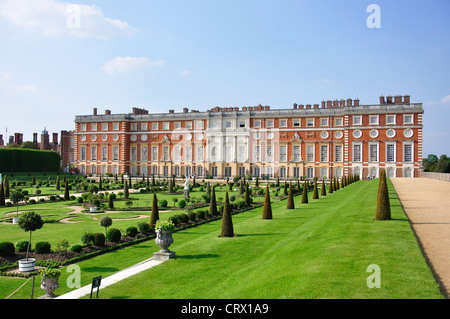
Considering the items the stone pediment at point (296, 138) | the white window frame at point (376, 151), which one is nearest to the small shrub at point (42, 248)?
the white window frame at point (376, 151)

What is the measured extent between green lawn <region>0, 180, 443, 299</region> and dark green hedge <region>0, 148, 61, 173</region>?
5302cm

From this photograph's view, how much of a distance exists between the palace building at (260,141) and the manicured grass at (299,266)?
39.4m

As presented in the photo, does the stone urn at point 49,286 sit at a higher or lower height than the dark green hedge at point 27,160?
lower

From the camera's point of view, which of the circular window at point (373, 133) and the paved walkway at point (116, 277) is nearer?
the paved walkway at point (116, 277)

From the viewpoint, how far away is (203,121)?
6175 cm

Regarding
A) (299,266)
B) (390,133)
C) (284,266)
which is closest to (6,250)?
(284,266)

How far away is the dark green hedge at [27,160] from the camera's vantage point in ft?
193

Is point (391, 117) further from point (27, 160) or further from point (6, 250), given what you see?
point (27, 160)

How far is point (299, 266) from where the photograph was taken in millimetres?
9156

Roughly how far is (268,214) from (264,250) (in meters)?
6.58

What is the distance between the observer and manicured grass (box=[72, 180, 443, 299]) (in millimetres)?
7359

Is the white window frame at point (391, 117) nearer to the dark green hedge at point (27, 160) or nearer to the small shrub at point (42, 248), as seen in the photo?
the small shrub at point (42, 248)
